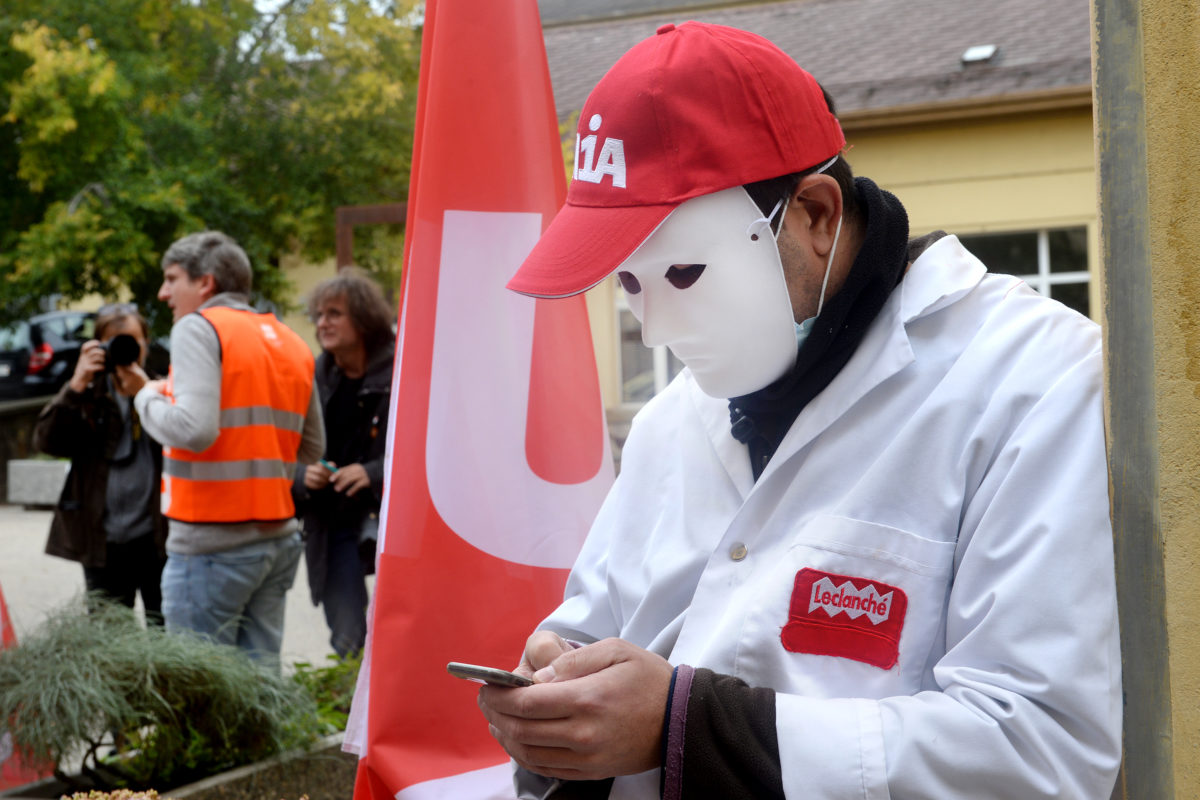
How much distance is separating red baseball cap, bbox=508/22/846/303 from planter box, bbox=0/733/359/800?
2423 mm

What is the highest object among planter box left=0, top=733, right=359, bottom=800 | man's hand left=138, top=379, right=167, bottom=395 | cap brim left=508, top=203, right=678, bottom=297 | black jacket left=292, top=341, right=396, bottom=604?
cap brim left=508, top=203, right=678, bottom=297

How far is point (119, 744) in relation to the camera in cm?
361

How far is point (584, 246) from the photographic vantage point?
154 centimetres

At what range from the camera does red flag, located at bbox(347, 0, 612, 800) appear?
7.50 feet

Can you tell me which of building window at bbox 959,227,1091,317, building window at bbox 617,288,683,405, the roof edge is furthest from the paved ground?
building window at bbox 959,227,1091,317

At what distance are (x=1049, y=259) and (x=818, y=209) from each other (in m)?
11.7

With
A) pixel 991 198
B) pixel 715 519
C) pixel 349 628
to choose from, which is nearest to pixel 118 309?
pixel 349 628

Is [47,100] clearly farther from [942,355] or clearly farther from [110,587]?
[942,355]

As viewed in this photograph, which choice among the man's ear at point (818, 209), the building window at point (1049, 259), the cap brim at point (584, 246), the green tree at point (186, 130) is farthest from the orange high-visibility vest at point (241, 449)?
the building window at point (1049, 259)

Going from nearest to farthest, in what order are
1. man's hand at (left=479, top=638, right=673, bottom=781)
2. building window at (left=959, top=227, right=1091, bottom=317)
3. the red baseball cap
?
man's hand at (left=479, top=638, right=673, bottom=781) → the red baseball cap → building window at (left=959, top=227, right=1091, bottom=317)

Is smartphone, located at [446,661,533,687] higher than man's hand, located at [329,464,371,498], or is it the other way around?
smartphone, located at [446,661,533,687]

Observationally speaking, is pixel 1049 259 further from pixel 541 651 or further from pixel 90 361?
pixel 541 651

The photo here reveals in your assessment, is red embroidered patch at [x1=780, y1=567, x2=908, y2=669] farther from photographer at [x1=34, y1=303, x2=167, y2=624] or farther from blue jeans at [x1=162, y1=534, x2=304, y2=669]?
photographer at [x1=34, y1=303, x2=167, y2=624]

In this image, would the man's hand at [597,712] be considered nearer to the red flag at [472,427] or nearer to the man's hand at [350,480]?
the red flag at [472,427]
